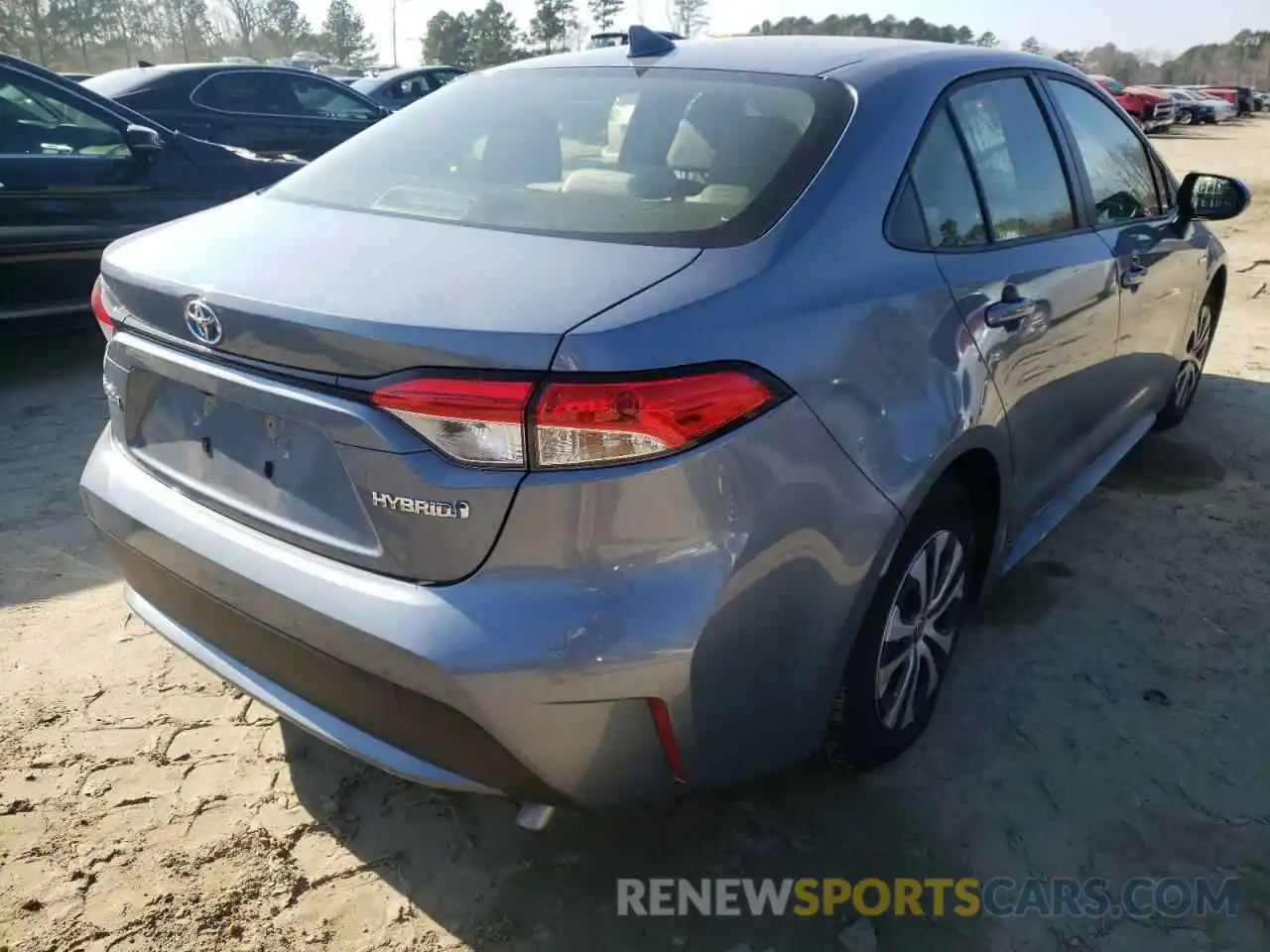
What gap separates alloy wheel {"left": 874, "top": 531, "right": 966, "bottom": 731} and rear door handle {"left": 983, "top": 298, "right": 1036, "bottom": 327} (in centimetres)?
50

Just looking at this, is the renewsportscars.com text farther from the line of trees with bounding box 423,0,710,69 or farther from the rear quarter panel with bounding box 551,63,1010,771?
the line of trees with bounding box 423,0,710,69

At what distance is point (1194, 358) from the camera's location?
472cm

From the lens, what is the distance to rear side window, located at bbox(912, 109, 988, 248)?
2.29 meters

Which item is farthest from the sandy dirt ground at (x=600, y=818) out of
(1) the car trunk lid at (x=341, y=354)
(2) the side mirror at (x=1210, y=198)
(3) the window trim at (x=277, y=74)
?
→ (3) the window trim at (x=277, y=74)

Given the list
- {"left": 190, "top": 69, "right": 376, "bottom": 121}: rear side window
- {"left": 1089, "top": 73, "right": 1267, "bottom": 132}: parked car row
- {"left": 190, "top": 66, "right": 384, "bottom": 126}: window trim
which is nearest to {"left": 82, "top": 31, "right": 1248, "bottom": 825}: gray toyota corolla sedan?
{"left": 190, "top": 66, "right": 384, "bottom": 126}: window trim

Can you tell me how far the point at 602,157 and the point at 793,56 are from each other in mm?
560

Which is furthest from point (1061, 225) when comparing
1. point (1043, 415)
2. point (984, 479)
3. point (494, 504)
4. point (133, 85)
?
point (133, 85)

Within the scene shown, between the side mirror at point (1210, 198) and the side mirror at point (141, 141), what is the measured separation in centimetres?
472

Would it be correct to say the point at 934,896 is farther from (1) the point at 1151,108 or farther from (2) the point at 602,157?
(1) the point at 1151,108

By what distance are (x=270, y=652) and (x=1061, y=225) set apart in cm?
232

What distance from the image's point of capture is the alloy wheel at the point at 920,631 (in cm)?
231

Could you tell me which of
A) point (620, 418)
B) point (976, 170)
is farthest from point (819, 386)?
point (976, 170)

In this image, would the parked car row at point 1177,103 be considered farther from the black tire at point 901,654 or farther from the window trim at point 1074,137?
the black tire at point 901,654

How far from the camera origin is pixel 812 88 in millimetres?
2320
